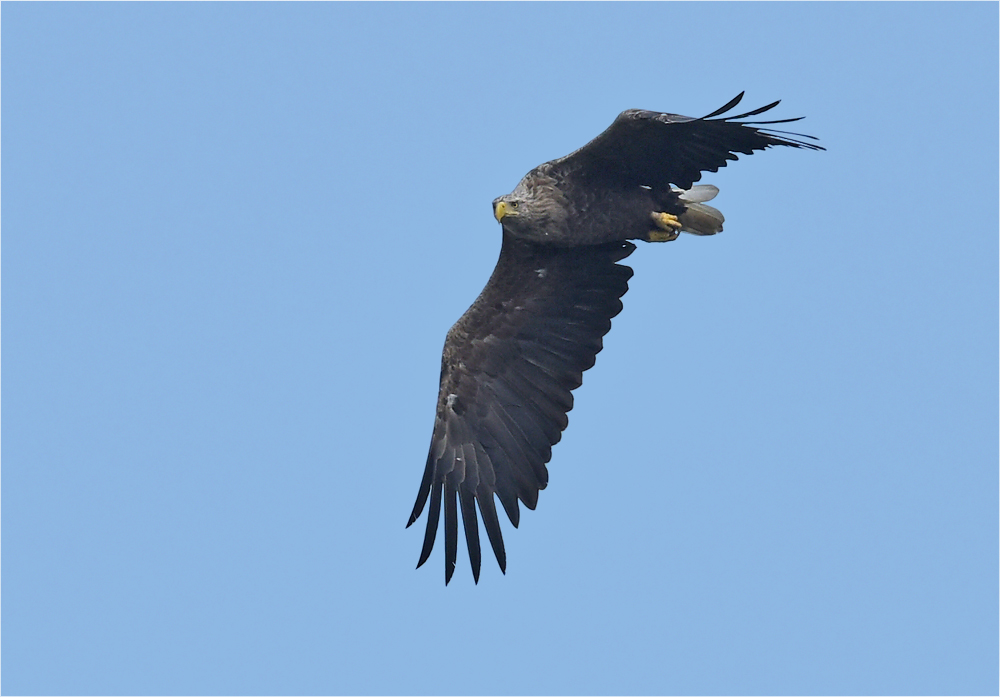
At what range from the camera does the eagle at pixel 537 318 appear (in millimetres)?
11664

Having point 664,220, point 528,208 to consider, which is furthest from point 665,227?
point 528,208

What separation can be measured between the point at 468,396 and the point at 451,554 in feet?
4.94

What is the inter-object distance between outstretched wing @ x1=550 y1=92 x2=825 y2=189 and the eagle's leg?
27 centimetres

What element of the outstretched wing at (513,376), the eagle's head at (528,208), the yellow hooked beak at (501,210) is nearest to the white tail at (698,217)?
the outstretched wing at (513,376)

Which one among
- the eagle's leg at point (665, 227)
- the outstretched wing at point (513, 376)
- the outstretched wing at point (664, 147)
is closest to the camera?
the outstretched wing at point (664, 147)

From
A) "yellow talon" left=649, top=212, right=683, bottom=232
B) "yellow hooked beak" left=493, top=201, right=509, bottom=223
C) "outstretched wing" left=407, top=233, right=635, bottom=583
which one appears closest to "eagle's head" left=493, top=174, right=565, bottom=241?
"yellow hooked beak" left=493, top=201, right=509, bottom=223

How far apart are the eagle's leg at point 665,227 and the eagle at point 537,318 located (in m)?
0.01

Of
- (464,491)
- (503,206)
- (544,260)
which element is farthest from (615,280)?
(464,491)

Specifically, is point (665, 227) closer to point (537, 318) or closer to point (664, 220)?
point (664, 220)

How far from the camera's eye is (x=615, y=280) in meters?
12.5

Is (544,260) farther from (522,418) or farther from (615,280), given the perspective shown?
(522,418)

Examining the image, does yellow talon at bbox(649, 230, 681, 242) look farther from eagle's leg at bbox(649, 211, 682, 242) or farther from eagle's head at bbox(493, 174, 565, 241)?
eagle's head at bbox(493, 174, 565, 241)

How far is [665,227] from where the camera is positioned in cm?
1188

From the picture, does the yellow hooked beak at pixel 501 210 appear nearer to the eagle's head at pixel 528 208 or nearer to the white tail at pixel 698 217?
the eagle's head at pixel 528 208
